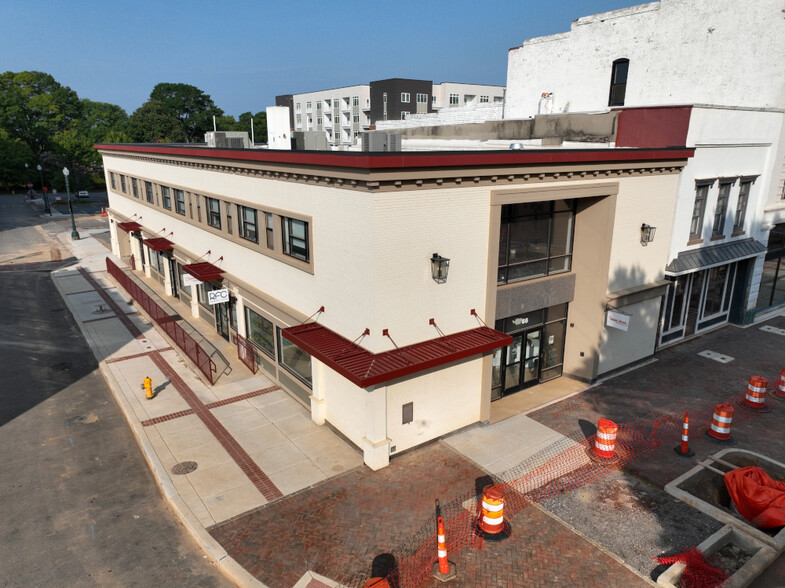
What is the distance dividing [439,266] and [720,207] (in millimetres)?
14226

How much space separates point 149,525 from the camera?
1069cm

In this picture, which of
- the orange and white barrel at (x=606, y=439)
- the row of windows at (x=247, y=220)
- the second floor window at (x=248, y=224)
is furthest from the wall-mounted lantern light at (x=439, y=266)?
the second floor window at (x=248, y=224)

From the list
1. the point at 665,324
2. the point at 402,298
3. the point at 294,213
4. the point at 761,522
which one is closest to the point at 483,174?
the point at 402,298

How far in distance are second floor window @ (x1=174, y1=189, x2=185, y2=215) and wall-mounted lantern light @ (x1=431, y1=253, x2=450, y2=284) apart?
1560 centimetres

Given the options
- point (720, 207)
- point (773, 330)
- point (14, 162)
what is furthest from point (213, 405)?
point (14, 162)

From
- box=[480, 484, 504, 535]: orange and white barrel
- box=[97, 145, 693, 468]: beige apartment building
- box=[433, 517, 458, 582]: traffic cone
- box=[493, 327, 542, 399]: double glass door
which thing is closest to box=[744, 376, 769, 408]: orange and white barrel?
box=[97, 145, 693, 468]: beige apartment building

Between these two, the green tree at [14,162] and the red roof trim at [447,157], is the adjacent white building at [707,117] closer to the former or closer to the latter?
the red roof trim at [447,157]

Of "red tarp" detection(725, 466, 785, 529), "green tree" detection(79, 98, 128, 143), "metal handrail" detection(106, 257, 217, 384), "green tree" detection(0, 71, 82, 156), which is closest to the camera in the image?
"red tarp" detection(725, 466, 785, 529)

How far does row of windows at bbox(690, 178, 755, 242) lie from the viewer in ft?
61.5

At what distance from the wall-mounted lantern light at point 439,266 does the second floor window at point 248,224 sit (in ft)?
23.9

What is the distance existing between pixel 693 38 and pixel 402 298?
66.5 feet

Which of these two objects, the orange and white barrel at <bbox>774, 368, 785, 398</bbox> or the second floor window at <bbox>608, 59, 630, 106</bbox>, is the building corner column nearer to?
the orange and white barrel at <bbox>774, 368, 785, 398</bbox>

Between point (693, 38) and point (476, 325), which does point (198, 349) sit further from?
point (693, 38)

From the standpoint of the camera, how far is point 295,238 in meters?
14.6
